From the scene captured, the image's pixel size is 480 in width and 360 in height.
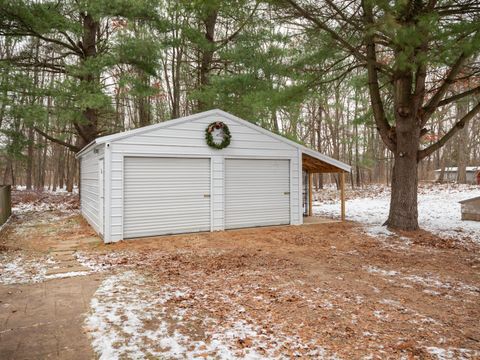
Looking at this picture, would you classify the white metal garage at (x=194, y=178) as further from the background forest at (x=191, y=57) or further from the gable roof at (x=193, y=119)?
the background forest at (x=191, y=57)

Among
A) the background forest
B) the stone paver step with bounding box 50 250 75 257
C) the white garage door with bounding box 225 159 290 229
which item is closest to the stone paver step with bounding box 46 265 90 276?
the stone paver step with bounding box 50 250 75 257

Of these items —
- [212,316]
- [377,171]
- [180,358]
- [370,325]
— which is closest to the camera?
[180,358]

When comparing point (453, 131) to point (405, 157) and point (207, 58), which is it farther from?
point (207, 58)

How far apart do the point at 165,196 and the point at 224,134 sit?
224 centimetres

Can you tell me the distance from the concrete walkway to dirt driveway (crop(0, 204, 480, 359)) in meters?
0.02

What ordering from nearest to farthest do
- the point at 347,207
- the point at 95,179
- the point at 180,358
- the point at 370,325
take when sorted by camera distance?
the point at 180,358 → the point at 370,325 → the point at 95,179 → the point at 347,207

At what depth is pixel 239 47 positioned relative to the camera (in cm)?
1152

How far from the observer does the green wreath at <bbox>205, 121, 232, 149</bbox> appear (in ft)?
27.3

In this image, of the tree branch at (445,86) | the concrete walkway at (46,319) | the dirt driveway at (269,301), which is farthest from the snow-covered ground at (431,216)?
the concrete walkway at (46,319)

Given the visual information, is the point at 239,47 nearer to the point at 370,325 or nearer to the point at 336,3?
the point at 336,3

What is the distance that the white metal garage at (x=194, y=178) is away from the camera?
7379mm

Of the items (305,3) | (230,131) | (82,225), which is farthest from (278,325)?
(82,225)

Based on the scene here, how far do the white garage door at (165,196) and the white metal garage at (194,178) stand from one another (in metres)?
0.02

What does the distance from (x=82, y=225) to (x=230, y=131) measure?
16.9 ft
